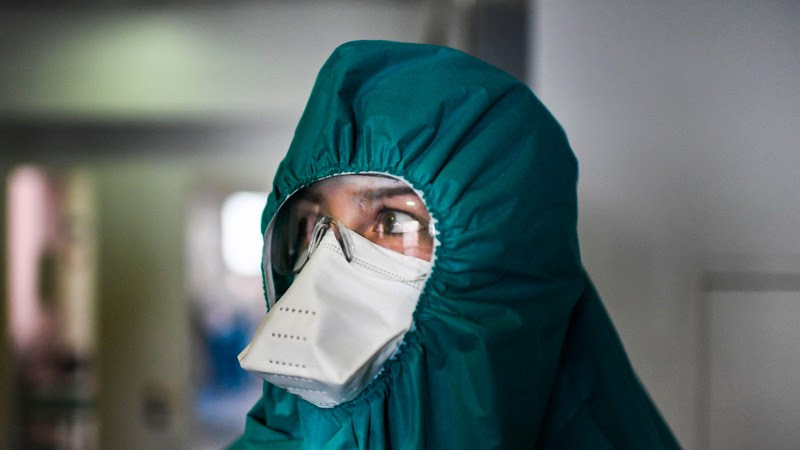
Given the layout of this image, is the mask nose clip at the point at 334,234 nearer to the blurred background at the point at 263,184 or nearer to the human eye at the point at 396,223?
the human eye at the point at 396,223

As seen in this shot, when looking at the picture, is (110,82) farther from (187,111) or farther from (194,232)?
(194,232)

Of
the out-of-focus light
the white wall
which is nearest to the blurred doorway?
the out-of-focus light

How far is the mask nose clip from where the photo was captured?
0.90 meters

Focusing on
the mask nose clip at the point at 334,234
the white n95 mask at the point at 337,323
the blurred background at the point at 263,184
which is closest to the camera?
the white n95 mask at the point at 337,323

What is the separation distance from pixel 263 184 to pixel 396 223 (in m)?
1.91

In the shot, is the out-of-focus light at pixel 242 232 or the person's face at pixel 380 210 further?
the out-of-focus light at pixel 242 232

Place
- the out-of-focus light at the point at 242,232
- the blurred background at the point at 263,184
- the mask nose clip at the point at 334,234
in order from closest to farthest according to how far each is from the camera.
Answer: the mask nose clip at the point at 334,234
the blurred background at the point at 263,184
the out-of-focus light at the point at 242,232

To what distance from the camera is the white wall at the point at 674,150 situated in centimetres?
132

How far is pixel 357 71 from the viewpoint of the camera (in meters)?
0.94

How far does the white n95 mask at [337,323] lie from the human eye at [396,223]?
3cm

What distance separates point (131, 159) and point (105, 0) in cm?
59

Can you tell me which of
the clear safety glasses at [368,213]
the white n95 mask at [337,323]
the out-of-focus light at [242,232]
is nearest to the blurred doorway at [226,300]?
the out-of-focus light at [242,232]

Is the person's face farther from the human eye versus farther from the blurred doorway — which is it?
the blurred doorway

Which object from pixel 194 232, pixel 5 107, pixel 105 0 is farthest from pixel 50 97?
pixel 194 232
